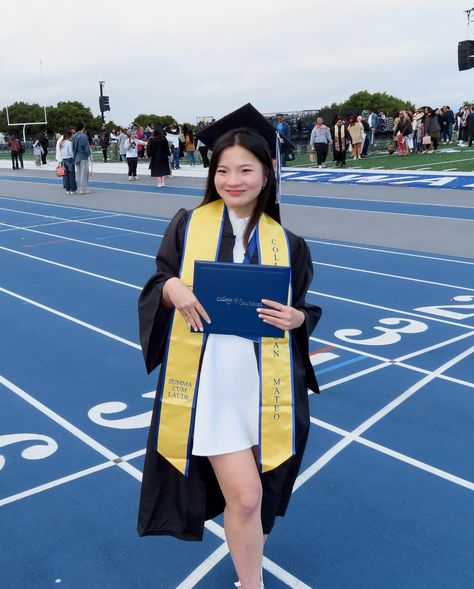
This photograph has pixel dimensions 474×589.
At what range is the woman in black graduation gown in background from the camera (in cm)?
229

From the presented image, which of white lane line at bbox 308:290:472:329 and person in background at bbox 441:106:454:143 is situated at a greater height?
person in background at bbox 441:106:454:143

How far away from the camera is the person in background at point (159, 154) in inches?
756

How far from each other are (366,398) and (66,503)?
223 centimetres

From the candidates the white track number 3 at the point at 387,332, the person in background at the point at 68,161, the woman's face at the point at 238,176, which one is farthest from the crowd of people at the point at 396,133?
the woman's face at the point at 238,176

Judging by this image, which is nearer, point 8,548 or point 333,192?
point 8,548

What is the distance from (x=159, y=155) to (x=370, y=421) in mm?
16352

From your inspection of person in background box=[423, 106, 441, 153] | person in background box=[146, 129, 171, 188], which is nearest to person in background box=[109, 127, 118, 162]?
person in background box=[146, 129, 171, 188]

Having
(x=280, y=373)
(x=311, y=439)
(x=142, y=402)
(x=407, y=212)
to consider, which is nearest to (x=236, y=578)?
(x=280, y=373)

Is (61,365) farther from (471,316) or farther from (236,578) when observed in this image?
(471,316)

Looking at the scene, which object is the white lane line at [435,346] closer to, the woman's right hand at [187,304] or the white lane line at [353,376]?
the white lane line at [353,376]

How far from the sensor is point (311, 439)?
413 cm

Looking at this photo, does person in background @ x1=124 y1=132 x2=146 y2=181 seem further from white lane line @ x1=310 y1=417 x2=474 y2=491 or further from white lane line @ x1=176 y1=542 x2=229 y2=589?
white lane line @ x1=176 y1=542 x2=229 y2=589

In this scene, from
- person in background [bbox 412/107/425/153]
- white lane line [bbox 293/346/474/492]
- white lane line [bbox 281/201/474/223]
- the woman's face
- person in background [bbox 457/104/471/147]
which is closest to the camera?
the woman's face

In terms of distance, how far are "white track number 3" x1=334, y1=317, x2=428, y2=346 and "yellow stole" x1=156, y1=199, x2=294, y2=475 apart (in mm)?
3643
